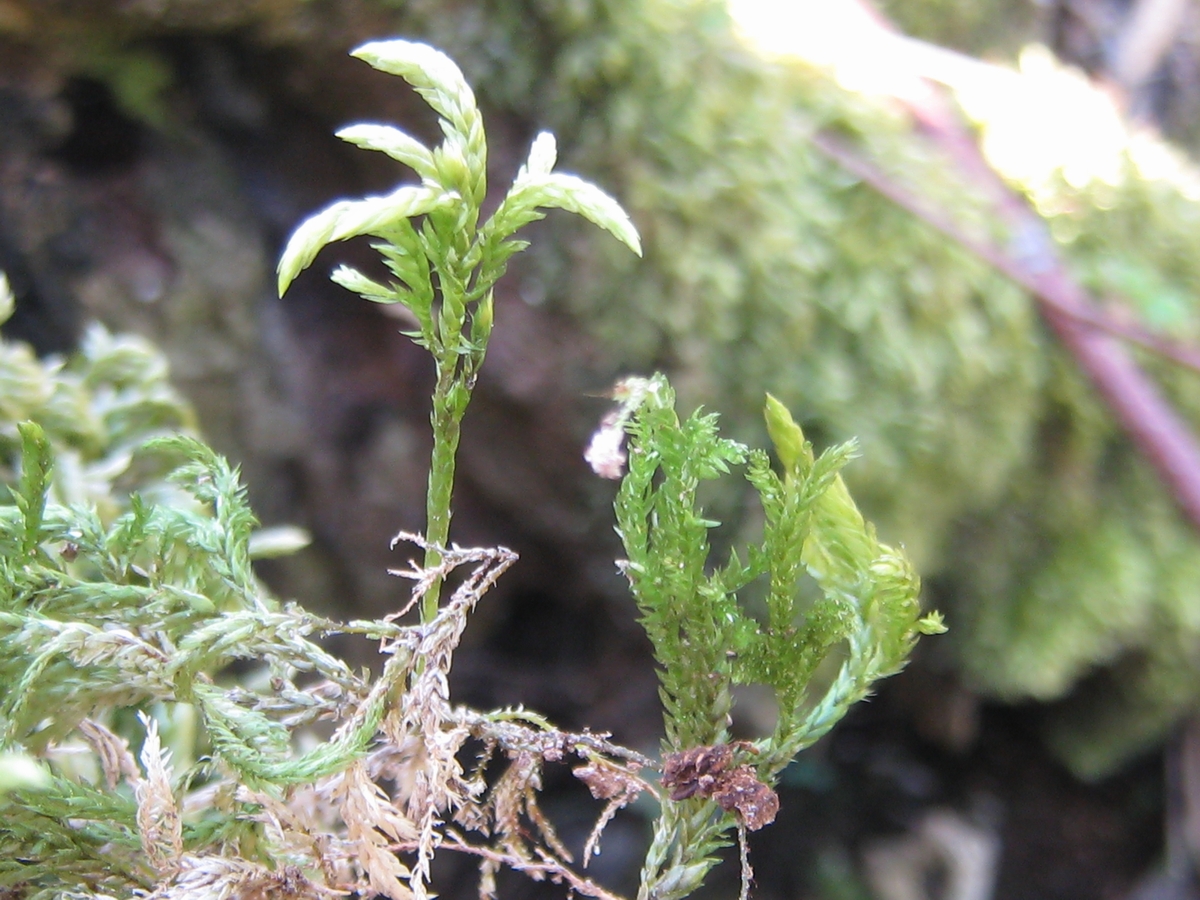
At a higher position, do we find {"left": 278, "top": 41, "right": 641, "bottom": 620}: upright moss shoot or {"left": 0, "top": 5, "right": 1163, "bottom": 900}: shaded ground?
{"left": 278, "top": 41, "right": 641, "bottom": 620}: upright moss shoot

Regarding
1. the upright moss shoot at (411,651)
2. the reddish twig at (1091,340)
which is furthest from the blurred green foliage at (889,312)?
the upright moss shoot at (411,651)

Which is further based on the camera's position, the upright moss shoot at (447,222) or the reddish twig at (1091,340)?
the reddish twig at (1091,340)

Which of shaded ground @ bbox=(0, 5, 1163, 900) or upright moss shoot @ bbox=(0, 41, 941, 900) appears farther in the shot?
shaded ground @ bbox=(0, 5, 1163, 900)

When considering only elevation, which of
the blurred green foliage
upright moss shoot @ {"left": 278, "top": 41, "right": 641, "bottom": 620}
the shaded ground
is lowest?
the shaded ground

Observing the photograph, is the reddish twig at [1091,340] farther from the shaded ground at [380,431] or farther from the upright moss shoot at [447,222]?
the upright moss shoot at [447,222]

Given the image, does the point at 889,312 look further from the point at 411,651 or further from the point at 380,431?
the point at 411,651

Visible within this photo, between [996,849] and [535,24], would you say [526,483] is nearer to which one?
[535,24]

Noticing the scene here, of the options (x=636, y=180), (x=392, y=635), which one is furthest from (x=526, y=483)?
(x=392, y=635)

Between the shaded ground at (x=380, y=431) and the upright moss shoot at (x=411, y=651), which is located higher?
the upright moss shoot at (x=411, y=651)

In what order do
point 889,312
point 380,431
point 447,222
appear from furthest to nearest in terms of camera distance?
1. point 380,431
2. point 889,312
3. point 447,222

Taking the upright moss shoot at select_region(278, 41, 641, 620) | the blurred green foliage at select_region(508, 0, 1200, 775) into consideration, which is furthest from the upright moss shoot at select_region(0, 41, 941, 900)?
the blurred green foliage at select_region(508, 0, 1200, 775)

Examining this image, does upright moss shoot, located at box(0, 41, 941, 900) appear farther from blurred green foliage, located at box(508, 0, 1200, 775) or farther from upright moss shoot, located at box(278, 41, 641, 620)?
blurred green foliage, located at box(508, 0, 1200, 775)

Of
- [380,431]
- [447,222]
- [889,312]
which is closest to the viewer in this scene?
[447,222]

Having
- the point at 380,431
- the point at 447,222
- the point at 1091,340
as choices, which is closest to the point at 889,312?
the point at 1091,340
